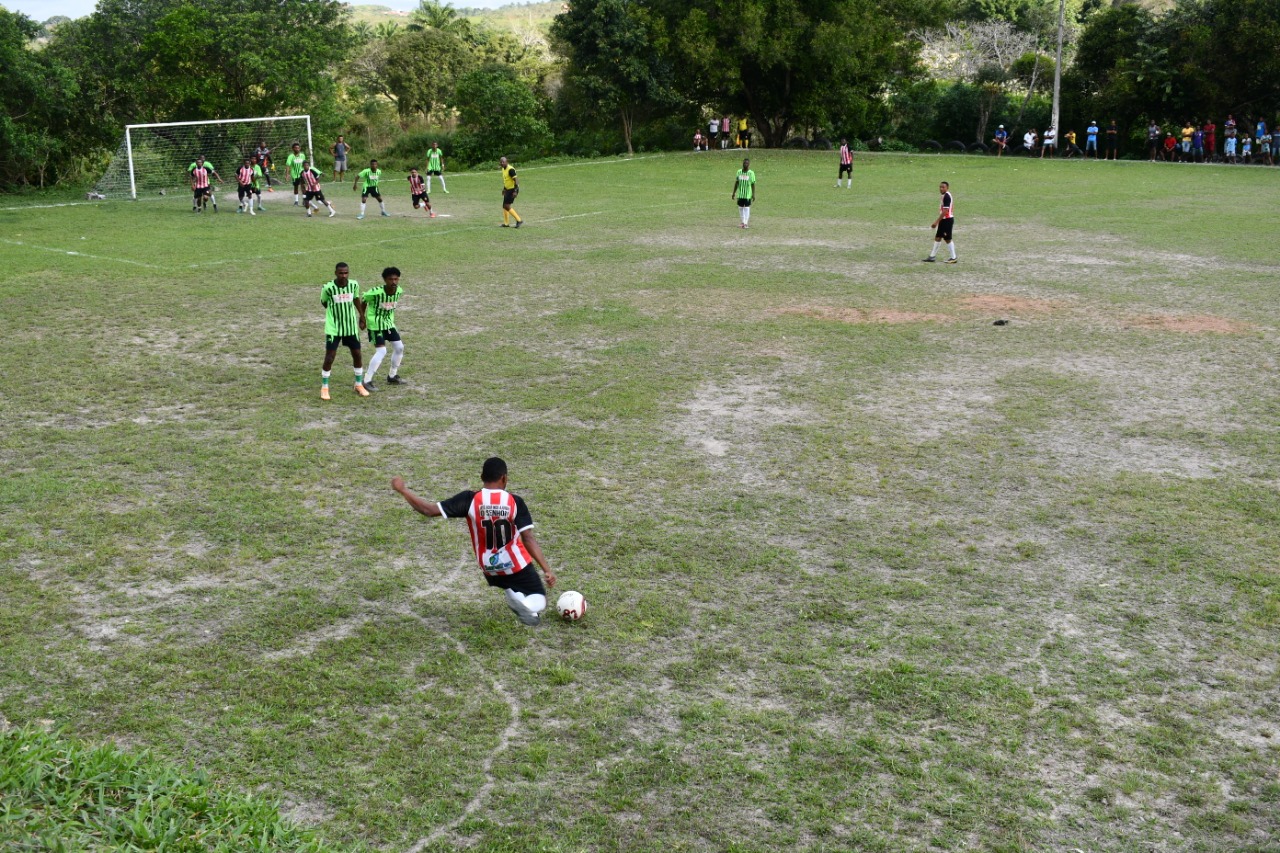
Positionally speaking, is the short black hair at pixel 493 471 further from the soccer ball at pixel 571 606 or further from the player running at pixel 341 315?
the player running at pixel 341 315

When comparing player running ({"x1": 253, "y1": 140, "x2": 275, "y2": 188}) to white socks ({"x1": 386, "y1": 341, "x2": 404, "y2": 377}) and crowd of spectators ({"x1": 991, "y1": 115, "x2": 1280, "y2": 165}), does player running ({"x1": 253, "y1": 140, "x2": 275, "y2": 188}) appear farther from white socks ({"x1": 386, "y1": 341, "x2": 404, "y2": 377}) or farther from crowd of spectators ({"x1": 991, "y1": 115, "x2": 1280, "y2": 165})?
crowd of spectators ({"x1": 991, "y1": 115, "x2": 1280, "y2": 165})

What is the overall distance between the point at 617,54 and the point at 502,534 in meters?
49.4

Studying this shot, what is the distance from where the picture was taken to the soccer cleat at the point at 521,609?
8.73m

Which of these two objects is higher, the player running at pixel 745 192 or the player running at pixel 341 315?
the player running at pixel 745 192

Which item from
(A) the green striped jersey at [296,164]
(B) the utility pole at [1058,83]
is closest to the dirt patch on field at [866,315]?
(A) the green striped jersey at [296,164]

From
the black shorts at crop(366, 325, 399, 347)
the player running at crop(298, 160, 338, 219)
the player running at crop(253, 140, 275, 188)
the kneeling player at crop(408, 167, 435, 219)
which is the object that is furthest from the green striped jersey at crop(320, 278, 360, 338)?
the player running at crop(253, 140, 275, 188)

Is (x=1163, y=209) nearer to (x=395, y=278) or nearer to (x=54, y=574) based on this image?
(x=395, y=278)

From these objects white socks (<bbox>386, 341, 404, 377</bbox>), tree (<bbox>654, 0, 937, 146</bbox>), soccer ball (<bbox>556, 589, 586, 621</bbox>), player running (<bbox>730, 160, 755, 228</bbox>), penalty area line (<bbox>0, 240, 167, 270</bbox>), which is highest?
tree (<bbox>654, 0, 937, 146</bbox>)

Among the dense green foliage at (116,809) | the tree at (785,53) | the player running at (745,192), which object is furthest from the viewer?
the tree at (785,53)

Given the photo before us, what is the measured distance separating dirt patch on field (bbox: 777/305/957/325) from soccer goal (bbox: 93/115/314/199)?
2579 cm

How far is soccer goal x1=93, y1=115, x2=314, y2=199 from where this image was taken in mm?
39219

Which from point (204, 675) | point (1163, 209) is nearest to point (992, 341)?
point (204, 675)

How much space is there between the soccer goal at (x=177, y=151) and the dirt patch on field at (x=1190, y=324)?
99.5ft

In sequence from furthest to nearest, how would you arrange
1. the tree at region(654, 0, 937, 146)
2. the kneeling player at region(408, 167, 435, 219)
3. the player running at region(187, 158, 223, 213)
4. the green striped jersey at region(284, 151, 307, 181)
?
the tree at region(654, 0, 937, 146)
the green striped jersey at region(284, 151, 307, 181)
the player running at region(187, 158, 223, 213)
the kneeling player at region(408, 167, 435, 219)
